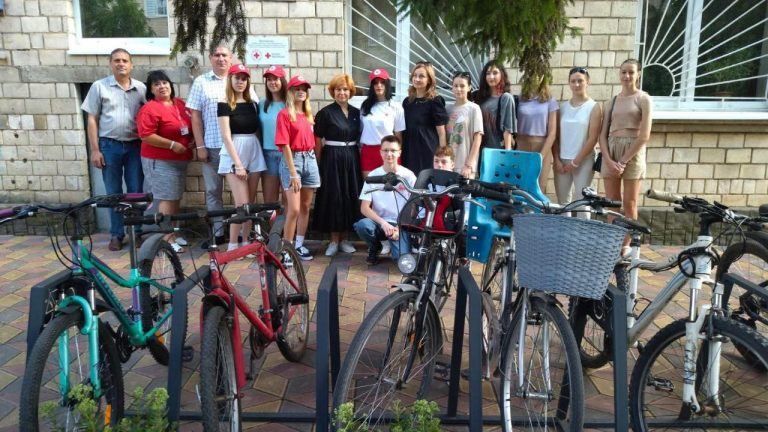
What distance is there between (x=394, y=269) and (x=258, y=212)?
2552 millimetres

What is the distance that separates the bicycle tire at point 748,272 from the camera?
10.0 ft

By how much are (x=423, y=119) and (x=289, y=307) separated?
2694mm

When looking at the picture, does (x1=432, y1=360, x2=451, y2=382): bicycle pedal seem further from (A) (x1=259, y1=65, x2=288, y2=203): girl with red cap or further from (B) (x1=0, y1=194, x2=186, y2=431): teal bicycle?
(A) (x1=259, y1=65, x2=288, y2=203): girl with red cap

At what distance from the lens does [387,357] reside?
278cm

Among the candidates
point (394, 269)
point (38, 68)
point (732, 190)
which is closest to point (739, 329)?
point (394, 269)

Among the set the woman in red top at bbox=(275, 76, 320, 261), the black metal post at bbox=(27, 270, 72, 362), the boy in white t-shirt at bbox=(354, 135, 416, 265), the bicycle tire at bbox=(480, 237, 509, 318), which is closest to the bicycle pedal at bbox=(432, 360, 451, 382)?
the bicycle tire at bbox=(480, 237, 509, 318)

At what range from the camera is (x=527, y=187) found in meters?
3.74

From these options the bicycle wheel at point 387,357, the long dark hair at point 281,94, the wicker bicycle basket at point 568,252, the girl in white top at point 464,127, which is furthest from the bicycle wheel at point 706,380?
the long dark hair at point 281,94

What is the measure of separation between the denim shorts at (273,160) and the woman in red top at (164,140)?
87cm

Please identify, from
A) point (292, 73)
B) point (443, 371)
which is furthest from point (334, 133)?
point (443, 371)

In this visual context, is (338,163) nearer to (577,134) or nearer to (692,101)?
(577,134)

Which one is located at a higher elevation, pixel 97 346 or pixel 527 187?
pixel 527 187

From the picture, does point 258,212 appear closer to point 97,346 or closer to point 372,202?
point 97,346

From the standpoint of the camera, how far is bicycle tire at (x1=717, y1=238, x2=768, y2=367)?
3.06 meters
